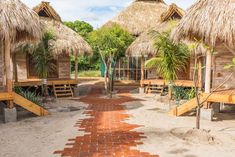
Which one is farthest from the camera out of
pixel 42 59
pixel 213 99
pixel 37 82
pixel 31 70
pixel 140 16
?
pixel 140 16

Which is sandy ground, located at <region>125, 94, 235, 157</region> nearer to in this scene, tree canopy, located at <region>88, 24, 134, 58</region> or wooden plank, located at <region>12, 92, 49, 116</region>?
wooden plank, located at <region>12, 92, 49, 116</region>

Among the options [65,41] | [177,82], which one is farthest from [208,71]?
[65,41]

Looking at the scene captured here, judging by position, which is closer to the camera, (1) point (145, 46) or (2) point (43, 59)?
(2) point (43, 59)

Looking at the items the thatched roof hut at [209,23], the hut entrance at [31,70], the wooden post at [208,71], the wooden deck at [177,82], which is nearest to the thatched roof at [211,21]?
the thatched roof hut at [209,23]

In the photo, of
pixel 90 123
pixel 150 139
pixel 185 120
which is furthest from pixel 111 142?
pixel 185 120

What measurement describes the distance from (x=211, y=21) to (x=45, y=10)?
34.7 feet

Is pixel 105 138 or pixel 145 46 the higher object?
pixel 145 46

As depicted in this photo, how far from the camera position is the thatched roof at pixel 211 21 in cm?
796

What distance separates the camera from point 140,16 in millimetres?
22000

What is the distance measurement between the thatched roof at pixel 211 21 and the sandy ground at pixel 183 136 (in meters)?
2.47

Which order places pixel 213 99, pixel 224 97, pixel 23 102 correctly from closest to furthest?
pixel 224 97
pixel 213 99
pixel 23 102

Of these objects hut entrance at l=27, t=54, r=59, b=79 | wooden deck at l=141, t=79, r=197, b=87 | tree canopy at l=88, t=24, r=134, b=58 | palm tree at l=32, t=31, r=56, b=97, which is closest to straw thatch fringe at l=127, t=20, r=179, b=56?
tree canopy at l=88, t=24, r=134, b=58

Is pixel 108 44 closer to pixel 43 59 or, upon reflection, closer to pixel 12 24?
pixel 43 59

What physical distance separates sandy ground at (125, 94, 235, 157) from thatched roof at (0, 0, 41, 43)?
429cm
